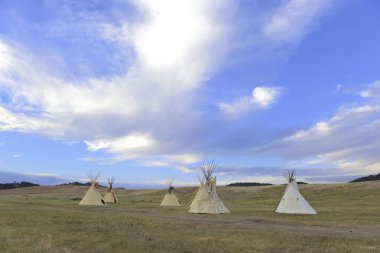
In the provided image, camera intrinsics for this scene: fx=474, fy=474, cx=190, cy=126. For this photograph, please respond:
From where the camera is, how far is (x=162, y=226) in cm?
2303

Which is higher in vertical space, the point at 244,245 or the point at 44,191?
the point at 44,191

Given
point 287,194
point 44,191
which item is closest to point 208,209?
point 287,194

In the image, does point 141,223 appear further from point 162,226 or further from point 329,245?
point 329,245

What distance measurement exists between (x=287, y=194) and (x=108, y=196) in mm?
32080

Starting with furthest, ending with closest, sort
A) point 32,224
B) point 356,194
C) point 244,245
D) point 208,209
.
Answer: point 356,194, point 208,209, point 32,224, point 244,245

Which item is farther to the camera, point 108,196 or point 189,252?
point 108,196

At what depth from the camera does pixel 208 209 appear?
40.6 meters

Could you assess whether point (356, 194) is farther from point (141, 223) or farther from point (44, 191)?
point (44, 191)

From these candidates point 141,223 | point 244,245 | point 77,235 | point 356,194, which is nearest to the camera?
point 244,245

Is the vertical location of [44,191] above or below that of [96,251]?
above

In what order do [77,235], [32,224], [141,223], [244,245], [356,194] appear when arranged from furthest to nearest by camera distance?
[356,194] < [141,223] < [32,224] < [77,235] < [244,245]

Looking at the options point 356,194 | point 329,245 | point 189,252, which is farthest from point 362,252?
point 356,194

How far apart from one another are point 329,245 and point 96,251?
789cm

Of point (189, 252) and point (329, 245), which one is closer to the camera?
point (189, 252)
